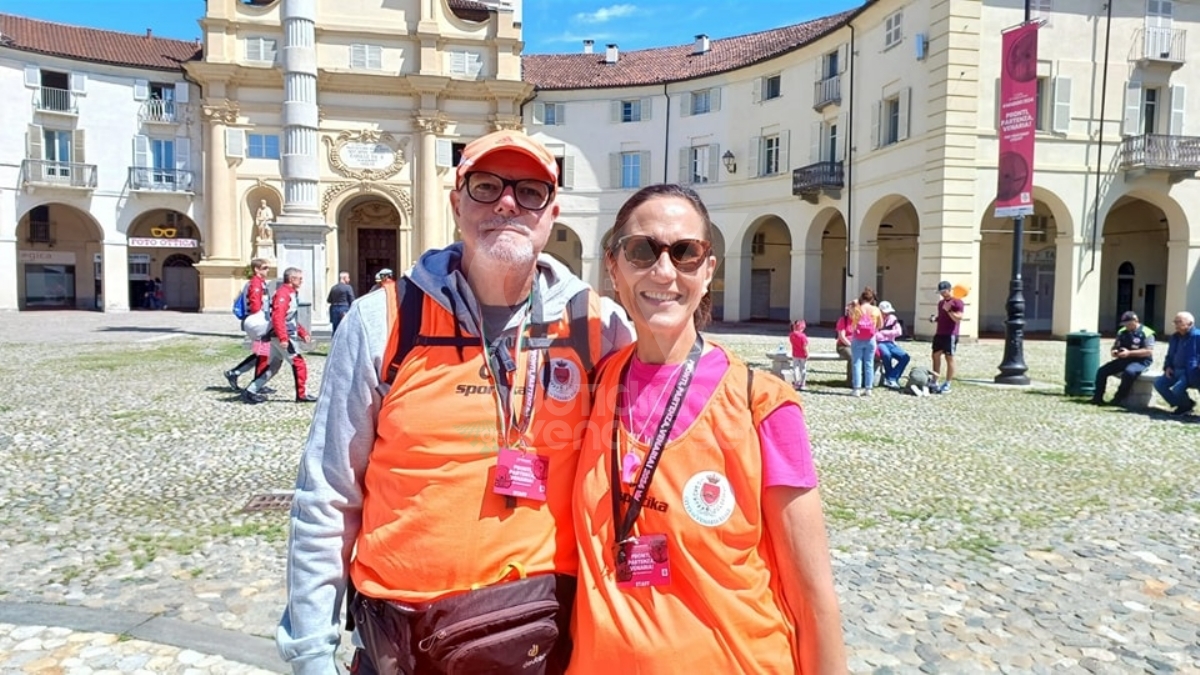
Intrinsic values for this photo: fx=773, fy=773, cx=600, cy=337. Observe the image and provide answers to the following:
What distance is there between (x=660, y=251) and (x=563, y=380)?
40 cm

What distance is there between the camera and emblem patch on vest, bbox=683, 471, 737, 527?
1.67 metres

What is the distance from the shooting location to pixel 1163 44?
2372 centimetres

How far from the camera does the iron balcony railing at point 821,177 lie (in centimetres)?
2772

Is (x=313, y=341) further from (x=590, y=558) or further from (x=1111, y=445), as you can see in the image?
(x=590, y=558)

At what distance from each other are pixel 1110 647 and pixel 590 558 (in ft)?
11.0

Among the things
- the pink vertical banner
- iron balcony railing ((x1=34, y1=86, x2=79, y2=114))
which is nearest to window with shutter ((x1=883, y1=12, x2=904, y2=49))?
the pink vertical banner

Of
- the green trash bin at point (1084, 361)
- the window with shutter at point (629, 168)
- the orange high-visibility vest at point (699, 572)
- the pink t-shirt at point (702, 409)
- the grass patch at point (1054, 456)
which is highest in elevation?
the window with shutter at point (629, 168)

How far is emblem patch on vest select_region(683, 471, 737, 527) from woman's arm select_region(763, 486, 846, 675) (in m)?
0.09

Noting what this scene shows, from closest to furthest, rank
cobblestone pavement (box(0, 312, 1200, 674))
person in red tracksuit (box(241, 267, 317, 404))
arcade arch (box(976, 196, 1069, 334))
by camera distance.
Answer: cobblestone pavement (box(0, 312, 1200, 674)) → person in red tracksuit (box(241, 267, 317, 404)) → arcade arch (box(976, 196, 1069, 334))

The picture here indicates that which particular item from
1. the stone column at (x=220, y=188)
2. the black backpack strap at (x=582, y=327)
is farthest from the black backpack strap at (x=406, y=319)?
the stone column at (x=220, y=188)

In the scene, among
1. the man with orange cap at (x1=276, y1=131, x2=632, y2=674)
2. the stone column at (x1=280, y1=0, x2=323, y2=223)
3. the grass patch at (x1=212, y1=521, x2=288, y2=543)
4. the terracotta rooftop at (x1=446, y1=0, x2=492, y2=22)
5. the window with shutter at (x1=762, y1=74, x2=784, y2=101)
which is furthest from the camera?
the terracotta rooftop at (x1=446, y1=0, x2=492, y2=22)

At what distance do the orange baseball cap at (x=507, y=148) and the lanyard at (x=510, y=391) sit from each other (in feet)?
1.27

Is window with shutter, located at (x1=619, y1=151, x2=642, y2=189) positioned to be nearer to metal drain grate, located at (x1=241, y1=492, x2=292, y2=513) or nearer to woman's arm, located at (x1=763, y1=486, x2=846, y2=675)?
metal drain grate, located at (x1=241, y1=492, x2=292, y2=513)

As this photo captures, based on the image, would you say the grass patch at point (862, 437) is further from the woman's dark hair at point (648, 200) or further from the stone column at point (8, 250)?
the stone column at point (8, 250)
